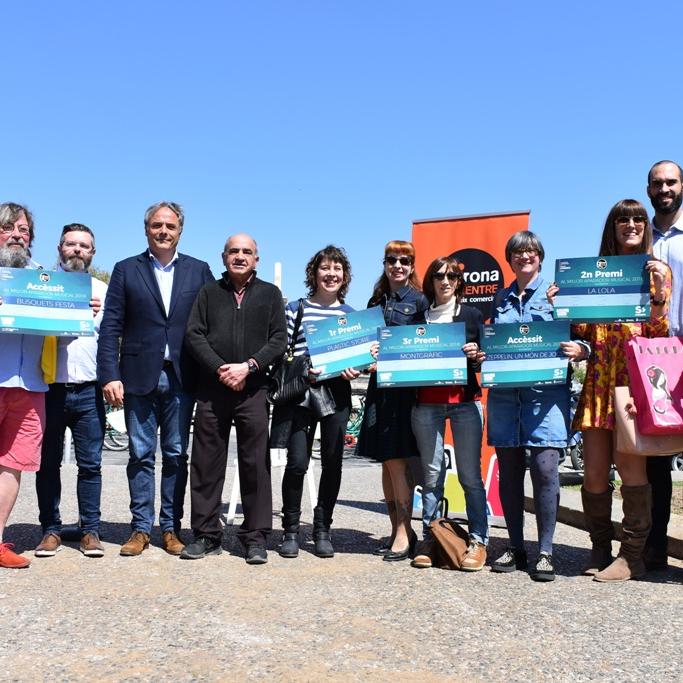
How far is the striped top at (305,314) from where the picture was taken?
218 inches

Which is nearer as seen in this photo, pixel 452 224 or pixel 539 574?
pixel 539 574

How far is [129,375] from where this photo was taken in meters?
5.35

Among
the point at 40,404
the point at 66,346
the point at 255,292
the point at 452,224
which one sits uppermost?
the point at 452,224

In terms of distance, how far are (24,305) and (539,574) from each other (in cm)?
357

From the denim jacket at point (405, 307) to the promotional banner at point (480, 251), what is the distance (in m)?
1.72

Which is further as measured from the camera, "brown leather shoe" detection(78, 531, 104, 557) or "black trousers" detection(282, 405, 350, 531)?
"black trousers" detection(282, 405, 350, 531)

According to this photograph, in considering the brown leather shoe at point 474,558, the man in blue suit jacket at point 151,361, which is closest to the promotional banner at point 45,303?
the man in blue suit jacket at point 151,361

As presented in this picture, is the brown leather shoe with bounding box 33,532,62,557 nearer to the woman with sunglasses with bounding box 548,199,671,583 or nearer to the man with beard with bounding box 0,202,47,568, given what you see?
the man with beard with bounding box 0,202,47,568

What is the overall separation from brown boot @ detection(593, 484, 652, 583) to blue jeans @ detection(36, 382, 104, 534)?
3392mm

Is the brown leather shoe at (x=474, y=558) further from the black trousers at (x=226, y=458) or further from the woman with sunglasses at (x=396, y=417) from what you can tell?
the black trousers at (x=226, y=458)

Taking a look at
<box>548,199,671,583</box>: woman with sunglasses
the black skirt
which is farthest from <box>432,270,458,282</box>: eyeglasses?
the black skirt

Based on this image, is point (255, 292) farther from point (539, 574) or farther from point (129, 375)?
point (539, 574)

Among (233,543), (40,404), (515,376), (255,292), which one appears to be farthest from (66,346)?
(515,376)

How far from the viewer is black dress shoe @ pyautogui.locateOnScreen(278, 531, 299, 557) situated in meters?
5.37
